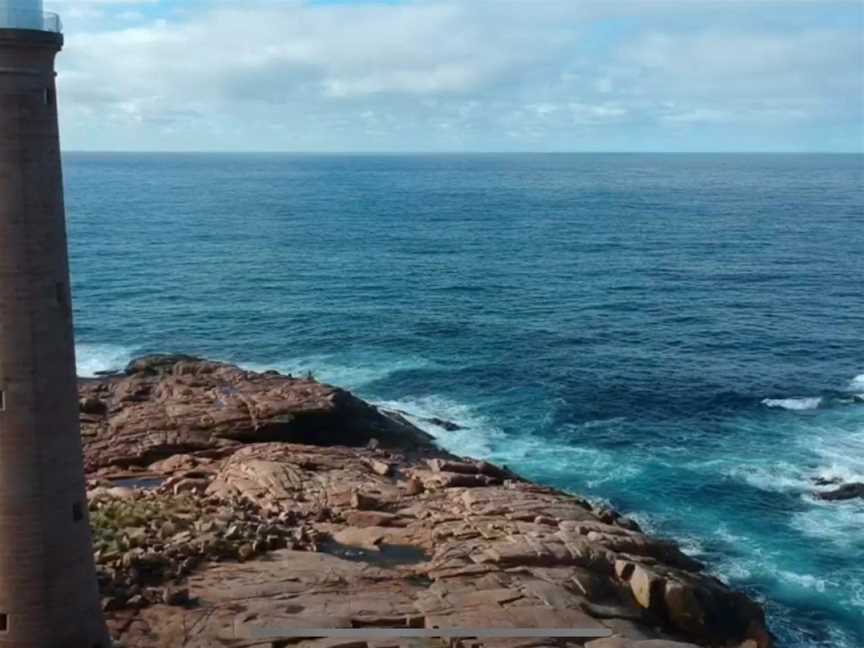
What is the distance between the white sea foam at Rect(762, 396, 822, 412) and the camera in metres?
74.3

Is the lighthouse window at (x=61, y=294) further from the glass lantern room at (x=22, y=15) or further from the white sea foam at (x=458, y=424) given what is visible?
the white sea foam at (x=458, y=424)

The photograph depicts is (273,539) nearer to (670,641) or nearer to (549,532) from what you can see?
(549,532)

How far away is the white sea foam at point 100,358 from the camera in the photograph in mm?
82500

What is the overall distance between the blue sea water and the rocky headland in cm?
872

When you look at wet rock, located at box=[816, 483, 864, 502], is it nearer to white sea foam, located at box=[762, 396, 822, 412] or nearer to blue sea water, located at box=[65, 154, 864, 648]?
blue sea water, located at box=[65, 154, 864, 648]

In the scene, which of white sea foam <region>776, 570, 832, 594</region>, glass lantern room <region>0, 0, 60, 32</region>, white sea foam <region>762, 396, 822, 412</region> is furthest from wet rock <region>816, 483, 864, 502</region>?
Answer: glass lantern room <region>0, 0, 60, 32</region>

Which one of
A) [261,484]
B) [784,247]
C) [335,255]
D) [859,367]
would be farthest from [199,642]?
[784,247]

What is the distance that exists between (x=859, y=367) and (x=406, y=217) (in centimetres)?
12335

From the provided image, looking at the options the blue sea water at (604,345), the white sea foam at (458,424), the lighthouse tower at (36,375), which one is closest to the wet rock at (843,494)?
the blue sea water at (604,345)

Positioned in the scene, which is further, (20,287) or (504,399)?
(504,399)

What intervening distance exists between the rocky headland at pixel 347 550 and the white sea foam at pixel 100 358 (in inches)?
906

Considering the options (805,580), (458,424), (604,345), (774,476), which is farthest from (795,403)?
(805,580)

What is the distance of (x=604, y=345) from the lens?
91.9m

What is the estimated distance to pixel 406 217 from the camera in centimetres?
19700
